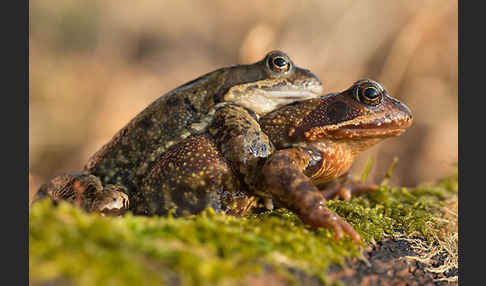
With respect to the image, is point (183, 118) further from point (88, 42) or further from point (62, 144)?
point (88, 42)

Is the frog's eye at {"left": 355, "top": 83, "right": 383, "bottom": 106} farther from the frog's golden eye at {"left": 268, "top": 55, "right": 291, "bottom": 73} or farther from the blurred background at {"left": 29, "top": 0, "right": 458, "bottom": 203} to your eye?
the blurred background at {"left": 29, "top": 0, "right": 458, "bottom": 203}

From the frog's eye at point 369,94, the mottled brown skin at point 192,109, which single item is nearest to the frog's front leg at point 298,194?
the mottled brown skin at point 192,109

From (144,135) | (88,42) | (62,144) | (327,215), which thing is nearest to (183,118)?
(144,135)

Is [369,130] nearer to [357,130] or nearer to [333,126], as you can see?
[357,130]

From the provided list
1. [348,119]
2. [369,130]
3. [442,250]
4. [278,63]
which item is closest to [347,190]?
[369,130]

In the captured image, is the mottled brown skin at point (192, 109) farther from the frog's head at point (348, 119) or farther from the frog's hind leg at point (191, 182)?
the frog's head at point (348, 119)

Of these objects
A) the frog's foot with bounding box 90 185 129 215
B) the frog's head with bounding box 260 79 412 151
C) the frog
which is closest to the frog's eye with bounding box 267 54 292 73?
the frog

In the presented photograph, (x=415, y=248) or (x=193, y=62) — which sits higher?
(x=193, y=62)
